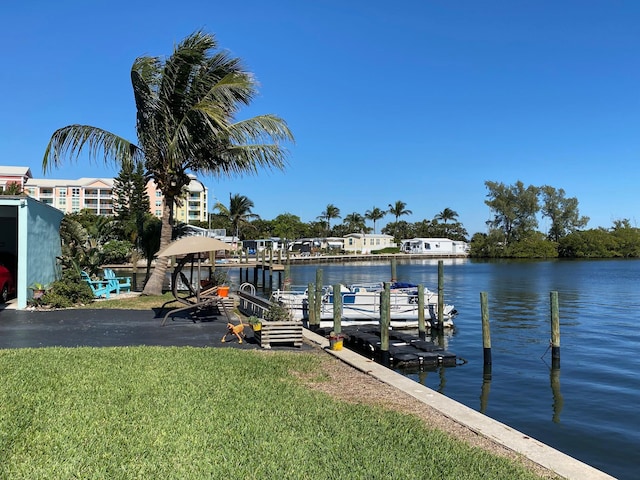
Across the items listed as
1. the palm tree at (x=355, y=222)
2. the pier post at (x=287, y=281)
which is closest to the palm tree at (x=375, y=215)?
the palm tree at (x=355, y=222)

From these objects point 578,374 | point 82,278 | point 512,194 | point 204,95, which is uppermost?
point 512,194

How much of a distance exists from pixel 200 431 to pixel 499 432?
326 cm

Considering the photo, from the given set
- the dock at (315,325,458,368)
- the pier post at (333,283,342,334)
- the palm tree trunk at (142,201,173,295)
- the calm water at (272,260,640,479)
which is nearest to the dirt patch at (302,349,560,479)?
the calm water at (272,260,640,479)

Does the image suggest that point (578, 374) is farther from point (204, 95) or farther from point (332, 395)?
point (204, 95)

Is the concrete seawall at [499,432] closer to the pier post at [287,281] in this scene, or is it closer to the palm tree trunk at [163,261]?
the palm tree trunk at [163,261]

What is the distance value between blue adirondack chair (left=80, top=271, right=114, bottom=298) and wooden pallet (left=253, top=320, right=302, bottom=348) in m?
9.60

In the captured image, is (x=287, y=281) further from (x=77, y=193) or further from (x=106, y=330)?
(x=77, y=193)

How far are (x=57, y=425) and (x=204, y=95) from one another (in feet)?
48.3

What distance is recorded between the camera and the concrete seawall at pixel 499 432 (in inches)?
197

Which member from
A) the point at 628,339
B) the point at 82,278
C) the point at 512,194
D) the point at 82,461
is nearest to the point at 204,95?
the point at 82,278

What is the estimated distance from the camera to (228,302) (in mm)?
14266

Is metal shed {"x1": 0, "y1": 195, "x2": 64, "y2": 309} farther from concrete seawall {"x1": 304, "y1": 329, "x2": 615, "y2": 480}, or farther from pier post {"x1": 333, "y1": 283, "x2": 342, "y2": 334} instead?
concrete seawall {"x1": 304, "y1": 329, "x2": 615, "y2": 480}

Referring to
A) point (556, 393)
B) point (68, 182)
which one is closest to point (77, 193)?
point (68, 182)

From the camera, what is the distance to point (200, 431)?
531cm
